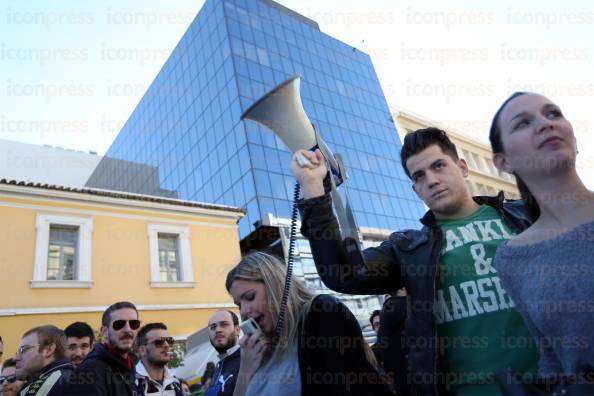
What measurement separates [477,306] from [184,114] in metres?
27.8

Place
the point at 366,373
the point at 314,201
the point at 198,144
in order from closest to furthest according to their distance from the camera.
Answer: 1. the point at 314,201
2. the point at 366,373
3. the point at 198,144

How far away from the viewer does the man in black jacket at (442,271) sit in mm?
1449

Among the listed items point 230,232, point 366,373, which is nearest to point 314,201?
point 366,373

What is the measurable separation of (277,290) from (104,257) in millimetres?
12870

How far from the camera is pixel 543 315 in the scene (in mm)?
1054

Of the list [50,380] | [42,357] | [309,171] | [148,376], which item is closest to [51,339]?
[42,357]

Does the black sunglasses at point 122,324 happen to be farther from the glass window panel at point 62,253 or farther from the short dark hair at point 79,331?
the glass window panel at point 62,253

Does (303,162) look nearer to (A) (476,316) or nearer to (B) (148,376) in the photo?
(A) (476,316)

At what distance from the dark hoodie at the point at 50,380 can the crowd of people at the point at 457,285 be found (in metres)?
2.07

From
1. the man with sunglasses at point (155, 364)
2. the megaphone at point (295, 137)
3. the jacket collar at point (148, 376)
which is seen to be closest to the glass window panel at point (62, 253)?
the man with sunglasses at point (155, 364)

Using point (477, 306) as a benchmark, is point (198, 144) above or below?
above

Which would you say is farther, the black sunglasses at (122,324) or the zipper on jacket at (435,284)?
the black sunglasses at (122,324)

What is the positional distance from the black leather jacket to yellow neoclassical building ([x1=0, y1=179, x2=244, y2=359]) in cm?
1217

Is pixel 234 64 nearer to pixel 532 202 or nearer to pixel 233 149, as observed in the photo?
pixel 233 149
